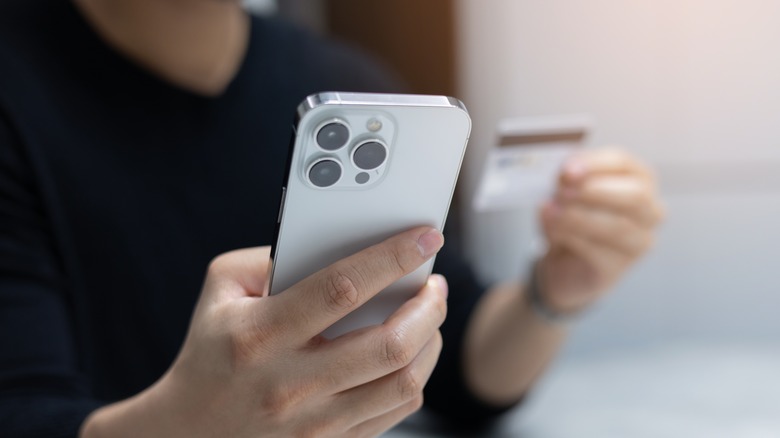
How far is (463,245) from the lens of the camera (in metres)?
1.52

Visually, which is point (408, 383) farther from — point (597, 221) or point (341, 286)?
point (597, 221)

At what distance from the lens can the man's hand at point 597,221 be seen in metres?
0.74

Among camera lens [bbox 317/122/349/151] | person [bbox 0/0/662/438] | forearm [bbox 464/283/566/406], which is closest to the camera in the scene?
camera lens [bbox 317/122/349/151]

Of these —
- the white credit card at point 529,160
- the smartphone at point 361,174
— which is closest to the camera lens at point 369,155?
the smartphone at point 361,174

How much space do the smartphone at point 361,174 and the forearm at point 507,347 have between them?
1.48 feet

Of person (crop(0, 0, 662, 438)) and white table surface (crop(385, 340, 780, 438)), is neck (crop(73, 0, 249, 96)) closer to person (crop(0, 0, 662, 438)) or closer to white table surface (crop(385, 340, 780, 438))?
person (crop(0, 0, 662, 438))

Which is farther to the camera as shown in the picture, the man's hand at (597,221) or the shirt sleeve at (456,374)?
the shirt sleeve at (456,374)

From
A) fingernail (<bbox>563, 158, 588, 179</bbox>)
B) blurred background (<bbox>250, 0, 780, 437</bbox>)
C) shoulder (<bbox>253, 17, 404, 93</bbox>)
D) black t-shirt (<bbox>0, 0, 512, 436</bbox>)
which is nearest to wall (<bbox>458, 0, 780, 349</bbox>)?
blurred background (<bbox>250, 0, 780, 437</bbox>)

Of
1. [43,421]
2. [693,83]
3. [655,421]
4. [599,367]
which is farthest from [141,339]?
[693,83]

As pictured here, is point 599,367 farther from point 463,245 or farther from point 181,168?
point 181,168

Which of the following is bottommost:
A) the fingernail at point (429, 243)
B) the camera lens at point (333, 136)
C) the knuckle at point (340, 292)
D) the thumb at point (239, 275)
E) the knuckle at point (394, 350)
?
the knuckle at point (394, 350)

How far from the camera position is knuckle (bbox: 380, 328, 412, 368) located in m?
0.36

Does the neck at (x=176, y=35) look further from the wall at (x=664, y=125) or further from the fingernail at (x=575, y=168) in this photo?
the wall at (x=664, y=125)

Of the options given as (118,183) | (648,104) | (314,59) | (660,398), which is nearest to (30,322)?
(118,183)
